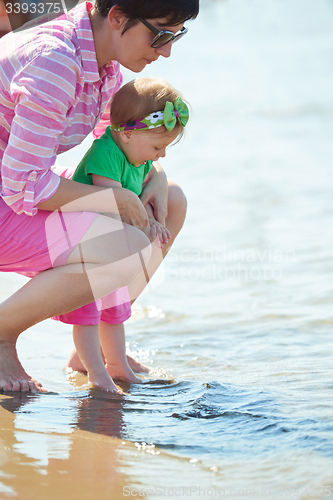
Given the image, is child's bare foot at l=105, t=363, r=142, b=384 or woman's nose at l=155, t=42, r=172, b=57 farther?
child's bare foot at l=105, t=363, r=142, b=384

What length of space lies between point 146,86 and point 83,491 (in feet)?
4.85

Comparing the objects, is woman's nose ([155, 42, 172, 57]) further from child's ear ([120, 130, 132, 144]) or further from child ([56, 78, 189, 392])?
child's ear ([120, 130, 132, 144])

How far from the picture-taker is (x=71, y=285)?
1932 millimetres

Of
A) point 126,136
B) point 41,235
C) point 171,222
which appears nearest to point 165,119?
point 126,136

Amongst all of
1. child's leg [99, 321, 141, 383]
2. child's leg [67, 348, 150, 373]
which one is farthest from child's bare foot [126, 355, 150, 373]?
child's leg [99, 321, 141, 383]

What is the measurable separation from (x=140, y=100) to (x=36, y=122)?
1.74ft

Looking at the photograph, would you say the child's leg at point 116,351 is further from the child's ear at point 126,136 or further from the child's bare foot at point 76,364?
the child's ear at point 126,136

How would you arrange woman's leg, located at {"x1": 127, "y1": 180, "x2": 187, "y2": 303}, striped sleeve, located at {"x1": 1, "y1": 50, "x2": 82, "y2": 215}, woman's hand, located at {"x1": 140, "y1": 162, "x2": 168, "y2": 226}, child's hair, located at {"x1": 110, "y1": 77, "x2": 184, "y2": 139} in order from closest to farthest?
striped sleeve, located at {"x1": 1, "y1": 50, "x2": 82, "y2": 215}
child's hair, located at {"x1": 110, "y1": 77, "x2": 184, "y2": 139}
woman's hand, located at {"x1": 140, "y1": 162, "x2": 168, "y2": 226}
woman's leg, located at {"x1": 127, "y1": 180, "x2": 187, "y2": 303}

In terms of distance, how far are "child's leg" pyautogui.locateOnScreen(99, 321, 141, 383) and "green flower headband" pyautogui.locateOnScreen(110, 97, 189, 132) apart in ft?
2.48

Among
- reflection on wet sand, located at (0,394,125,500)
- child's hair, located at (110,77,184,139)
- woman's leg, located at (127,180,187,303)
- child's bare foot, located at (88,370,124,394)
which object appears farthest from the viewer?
woman's leg, located at (127,180,187,303)

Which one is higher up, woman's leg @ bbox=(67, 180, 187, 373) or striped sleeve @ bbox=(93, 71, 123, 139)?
striped sleeve @ bbox=(93, 71, 123, 139)

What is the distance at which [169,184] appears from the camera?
2.49m

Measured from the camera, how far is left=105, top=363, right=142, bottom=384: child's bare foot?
2.24 meters

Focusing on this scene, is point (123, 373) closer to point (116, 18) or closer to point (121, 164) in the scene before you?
point (121, 164)
